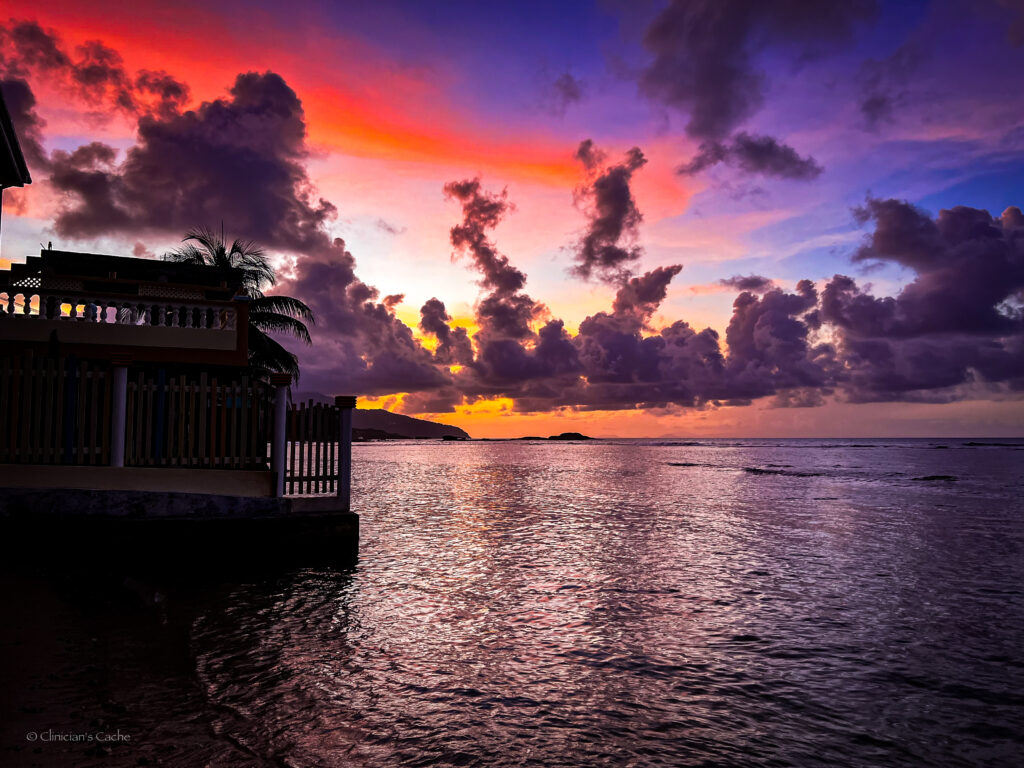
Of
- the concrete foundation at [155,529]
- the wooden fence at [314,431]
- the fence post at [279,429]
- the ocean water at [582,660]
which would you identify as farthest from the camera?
the wooden fence at [314,431]

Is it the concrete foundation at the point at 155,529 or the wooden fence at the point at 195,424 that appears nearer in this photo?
the concrete foundation at the point at 155,529

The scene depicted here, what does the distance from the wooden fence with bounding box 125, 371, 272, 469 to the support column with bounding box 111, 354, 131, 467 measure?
10 centimetres

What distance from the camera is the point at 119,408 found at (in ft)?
33.6

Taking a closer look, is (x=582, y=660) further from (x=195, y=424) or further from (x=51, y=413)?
(x=51, y=413)

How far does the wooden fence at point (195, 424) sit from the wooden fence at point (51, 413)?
1.66ft

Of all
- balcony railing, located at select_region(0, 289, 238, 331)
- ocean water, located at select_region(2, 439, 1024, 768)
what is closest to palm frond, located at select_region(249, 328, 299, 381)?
balcony railing, located at select_region(0, 289, 238, 331)

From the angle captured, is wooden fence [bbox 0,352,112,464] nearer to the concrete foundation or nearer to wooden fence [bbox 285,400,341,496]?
the concrete foundation

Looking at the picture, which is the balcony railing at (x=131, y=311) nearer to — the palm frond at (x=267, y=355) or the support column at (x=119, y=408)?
the support column at (x=119, y=408)

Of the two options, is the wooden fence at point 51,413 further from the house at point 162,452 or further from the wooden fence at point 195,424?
the wooden fence at point 195,424

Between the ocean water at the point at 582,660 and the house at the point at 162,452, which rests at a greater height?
the house at the point at 162,452

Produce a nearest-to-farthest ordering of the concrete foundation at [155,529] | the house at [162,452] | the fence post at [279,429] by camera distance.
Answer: the concrete foundation at [155,529]
the house at [162,452]
the fence post at [279,429]

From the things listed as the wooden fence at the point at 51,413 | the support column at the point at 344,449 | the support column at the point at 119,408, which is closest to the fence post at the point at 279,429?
the support column at the point at 344,449

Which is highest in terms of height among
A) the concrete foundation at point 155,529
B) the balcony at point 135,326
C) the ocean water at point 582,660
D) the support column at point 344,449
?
the balcony at point 135,326

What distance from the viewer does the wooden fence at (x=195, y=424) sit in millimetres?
10367
